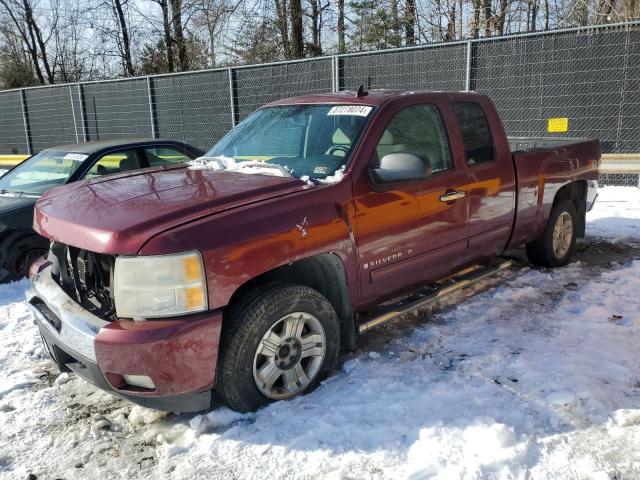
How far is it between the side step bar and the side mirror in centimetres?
94

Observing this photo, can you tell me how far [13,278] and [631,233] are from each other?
24.1 ft

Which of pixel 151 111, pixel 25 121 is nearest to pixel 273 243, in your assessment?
pixel 151 111

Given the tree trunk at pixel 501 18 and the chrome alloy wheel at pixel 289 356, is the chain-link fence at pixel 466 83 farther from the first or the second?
the tree trunk at pixel 501 18

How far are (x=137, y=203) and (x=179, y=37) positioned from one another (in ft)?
78.8

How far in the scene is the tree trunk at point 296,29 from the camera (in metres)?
A: 21.1

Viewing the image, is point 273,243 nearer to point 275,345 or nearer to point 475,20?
point 275,345

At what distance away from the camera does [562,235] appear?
5.79 meters

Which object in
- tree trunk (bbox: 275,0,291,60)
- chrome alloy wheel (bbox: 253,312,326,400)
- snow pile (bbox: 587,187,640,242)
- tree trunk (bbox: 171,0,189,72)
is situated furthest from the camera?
tree trunk (bbox: 171,0,189,72)

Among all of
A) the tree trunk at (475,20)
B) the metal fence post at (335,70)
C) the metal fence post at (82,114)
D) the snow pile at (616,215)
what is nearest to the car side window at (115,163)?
the snow pile at (616,215)

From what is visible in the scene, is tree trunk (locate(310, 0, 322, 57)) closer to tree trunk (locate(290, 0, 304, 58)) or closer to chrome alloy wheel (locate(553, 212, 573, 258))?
tree trunk (locate(290, 0, 304, 58))

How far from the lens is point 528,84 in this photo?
9977 millimetres

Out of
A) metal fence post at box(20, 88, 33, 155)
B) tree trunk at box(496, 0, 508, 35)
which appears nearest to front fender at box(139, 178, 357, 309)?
tree trunk at box(496, 0, 508, 35)

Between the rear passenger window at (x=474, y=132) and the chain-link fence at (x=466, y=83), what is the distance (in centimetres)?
607

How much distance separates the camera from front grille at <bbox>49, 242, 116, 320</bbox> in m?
3.02
